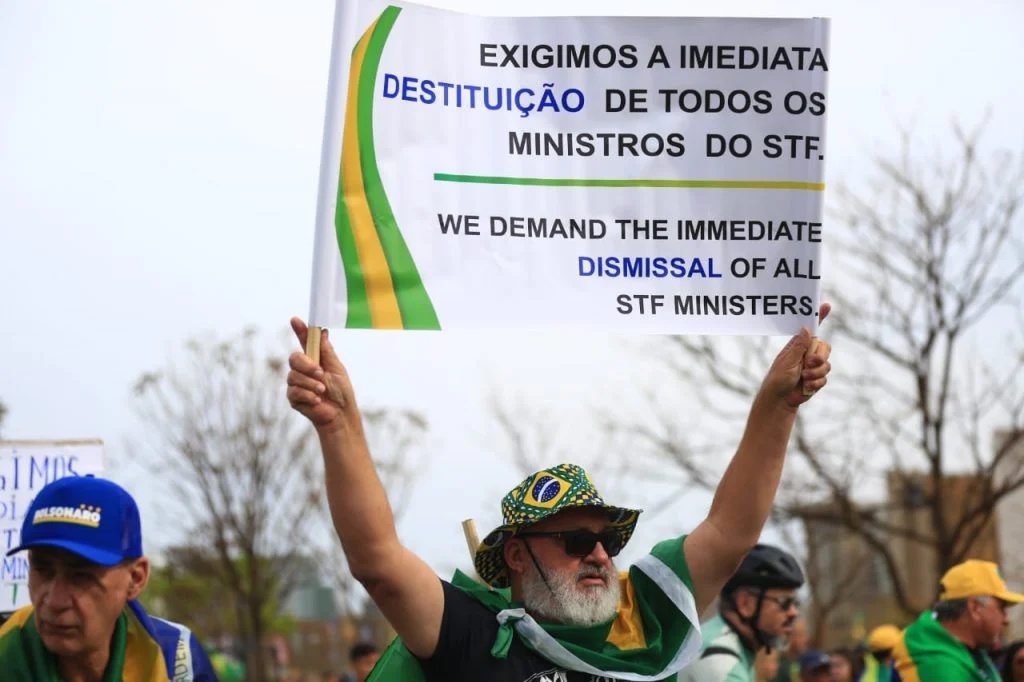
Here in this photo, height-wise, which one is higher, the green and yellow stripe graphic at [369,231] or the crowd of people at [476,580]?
the green and yellow stripe graphic at [369,231]

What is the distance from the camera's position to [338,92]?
462 cm

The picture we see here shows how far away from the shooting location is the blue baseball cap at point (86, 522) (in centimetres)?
388

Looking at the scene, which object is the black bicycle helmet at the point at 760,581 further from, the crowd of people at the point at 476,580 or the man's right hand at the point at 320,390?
the man's right hand at the point at 320,390

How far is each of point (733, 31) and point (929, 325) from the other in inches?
518

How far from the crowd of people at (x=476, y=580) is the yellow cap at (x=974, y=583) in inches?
118

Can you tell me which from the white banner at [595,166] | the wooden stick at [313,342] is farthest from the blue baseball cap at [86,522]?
the white banner at [595,166]

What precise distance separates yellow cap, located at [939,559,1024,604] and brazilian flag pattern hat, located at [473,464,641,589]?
3.17 metres

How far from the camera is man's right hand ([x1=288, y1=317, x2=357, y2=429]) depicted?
4262 mm

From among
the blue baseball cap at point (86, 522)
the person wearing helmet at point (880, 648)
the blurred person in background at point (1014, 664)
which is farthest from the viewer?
the person wearing helmet at point (880, 648)

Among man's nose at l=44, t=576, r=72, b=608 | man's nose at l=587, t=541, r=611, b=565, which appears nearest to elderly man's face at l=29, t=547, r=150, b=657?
man's nose at l=44, t=576, r=72, b=608

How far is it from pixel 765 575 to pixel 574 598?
91.8 inches

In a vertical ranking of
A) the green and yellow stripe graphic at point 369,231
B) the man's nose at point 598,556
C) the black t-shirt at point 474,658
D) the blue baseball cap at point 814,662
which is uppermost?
the green and yellow stripe graphic at point 369,231

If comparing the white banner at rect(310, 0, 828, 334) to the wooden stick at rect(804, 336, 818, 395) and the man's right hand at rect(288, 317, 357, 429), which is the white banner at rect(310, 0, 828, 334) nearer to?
the wooden stick at rect(804, 336, 818, 395)

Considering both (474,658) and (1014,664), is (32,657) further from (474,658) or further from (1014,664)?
(1014,664)
